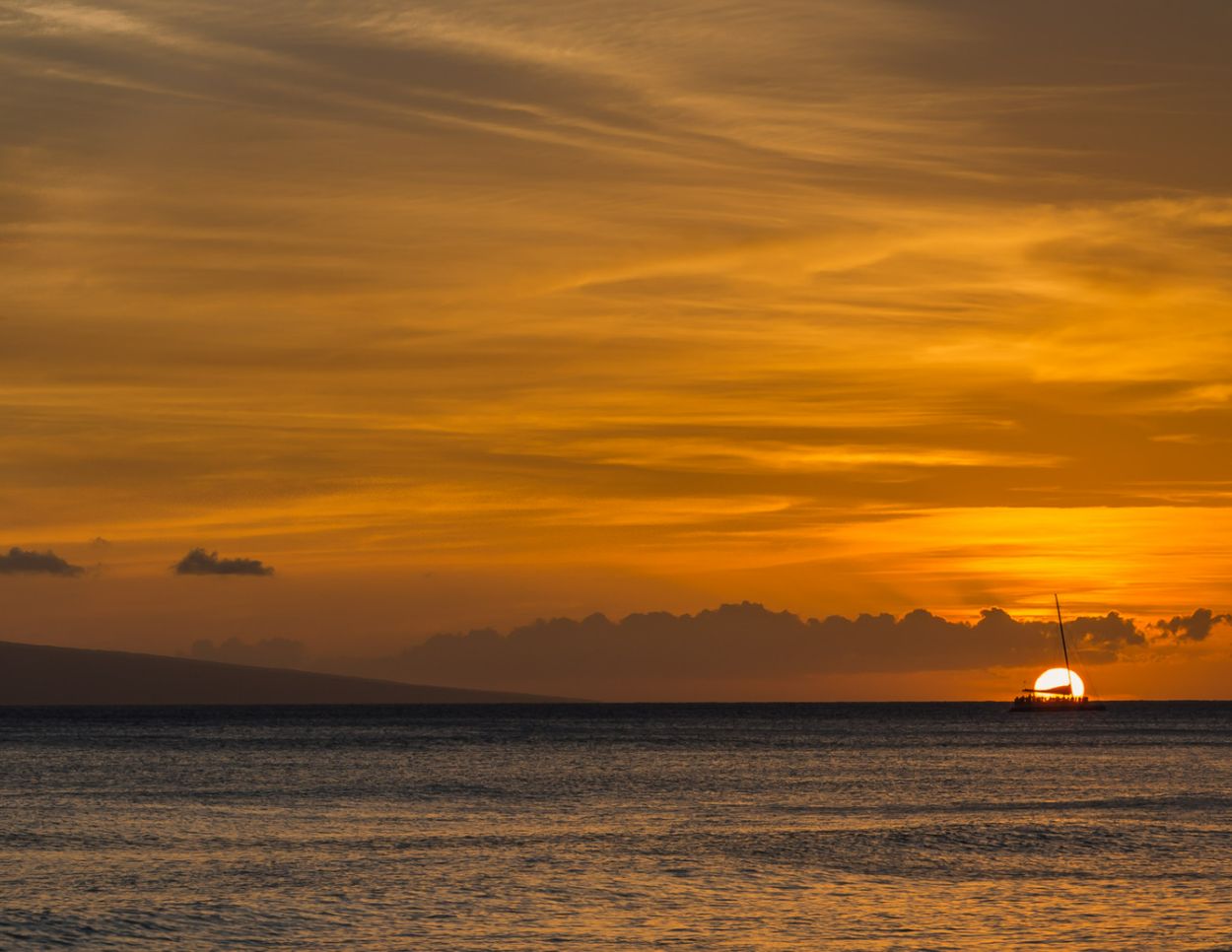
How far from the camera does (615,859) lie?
6328 cm

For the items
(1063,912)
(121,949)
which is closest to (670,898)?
(1063,912)

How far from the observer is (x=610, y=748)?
169 meters

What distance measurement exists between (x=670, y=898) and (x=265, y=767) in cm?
8250

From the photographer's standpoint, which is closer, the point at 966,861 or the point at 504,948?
the point at 504,948

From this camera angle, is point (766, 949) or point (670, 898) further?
point (670, 898)

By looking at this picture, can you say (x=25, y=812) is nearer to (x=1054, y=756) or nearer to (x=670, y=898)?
(x=670, y=898)

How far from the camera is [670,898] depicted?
53.1 m

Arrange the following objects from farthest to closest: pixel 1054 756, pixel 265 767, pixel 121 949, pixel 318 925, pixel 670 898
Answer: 1. pixel 1054 756
2. pixel 265 767
3. pixel 670 898
4. pixel 318 925
5. pixel 121 949

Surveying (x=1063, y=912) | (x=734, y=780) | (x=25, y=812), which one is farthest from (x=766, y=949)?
(x=734, y=780)

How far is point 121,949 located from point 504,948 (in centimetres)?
1071

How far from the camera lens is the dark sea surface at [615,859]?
47.3 meters

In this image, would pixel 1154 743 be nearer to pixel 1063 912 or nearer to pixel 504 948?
pixel 1063 912

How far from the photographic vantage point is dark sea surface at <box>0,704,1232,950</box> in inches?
1863

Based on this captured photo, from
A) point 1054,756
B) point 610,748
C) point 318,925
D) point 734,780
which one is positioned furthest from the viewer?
point 610,748
